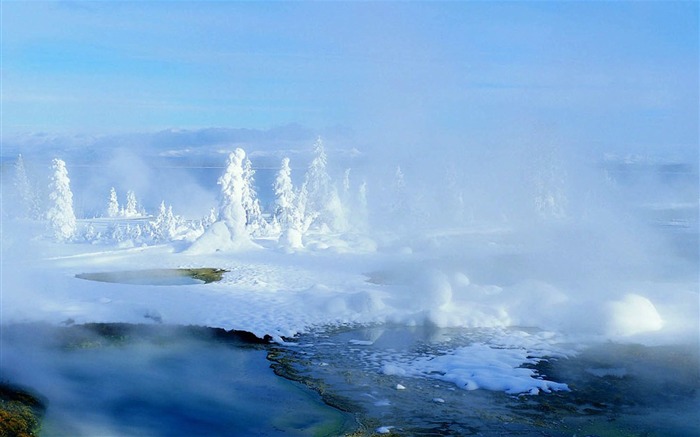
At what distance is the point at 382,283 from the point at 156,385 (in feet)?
60.9

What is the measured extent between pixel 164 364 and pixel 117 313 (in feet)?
20.7

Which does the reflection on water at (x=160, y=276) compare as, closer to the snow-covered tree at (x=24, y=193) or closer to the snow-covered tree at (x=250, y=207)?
the snow-covered tree at (x=250, y=207)

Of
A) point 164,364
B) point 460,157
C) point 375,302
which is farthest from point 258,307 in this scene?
point 460,157

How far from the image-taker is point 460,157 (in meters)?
117

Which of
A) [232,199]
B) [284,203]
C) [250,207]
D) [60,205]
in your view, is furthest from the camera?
[284,203]

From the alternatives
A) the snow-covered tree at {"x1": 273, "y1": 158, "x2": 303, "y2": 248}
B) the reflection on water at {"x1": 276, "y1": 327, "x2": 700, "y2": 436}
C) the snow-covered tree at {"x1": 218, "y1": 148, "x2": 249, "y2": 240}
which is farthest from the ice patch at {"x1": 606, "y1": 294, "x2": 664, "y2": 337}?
the snow-covered tree at {"x1": 273, "y1": 158, "x2": 303, "y2": 248}

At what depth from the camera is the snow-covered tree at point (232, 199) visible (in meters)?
48.0

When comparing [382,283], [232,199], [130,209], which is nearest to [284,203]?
[232,199]

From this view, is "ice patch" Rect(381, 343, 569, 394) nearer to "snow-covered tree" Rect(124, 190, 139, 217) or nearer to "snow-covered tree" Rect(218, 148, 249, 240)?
"snow-covered tree" Rect(218, 148, 249, 240)

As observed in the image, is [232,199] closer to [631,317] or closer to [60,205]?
[60,205]

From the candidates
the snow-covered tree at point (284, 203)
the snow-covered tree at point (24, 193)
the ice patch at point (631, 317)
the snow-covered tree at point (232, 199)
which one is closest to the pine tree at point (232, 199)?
the snow-covered tree at point (232, 199)

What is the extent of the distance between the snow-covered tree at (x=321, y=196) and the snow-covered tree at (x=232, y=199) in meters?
17.6

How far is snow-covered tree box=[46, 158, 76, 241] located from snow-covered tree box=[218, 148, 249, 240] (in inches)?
717

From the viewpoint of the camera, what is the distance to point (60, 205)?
58.0 m
